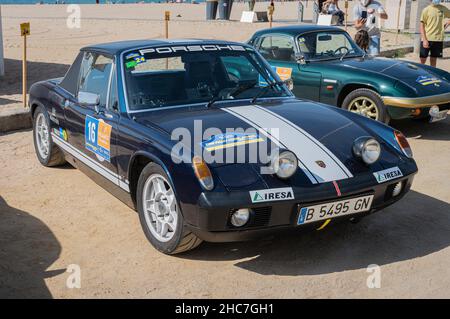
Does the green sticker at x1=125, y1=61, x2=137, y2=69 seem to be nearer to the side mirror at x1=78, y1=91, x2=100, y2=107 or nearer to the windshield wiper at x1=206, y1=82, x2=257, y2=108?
the side mirror at x1=78, y1=91, x2=100, y2=107

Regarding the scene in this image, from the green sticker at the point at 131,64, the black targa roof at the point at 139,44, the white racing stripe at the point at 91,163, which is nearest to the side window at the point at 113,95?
the green sticker at the point at 131,64

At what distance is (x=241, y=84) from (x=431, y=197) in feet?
6.62

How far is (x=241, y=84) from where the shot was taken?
495 centimetres

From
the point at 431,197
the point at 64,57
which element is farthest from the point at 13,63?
the point at 431,197

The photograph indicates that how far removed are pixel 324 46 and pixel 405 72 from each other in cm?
126

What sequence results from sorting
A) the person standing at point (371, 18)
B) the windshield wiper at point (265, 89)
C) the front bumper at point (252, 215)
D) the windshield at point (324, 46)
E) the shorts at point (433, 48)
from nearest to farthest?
the front bumper at point (252, 215) → the windshield wiper at point (265, 89) → the windshield at point (324, 46) → the shorts at point (433, 48) → the person standing at point (371, 18)

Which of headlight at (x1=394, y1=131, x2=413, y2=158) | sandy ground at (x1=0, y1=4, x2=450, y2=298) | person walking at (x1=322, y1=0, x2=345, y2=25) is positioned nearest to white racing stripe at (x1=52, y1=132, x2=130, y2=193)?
sandy ground at (x1=0, y1=4, x2=450, y2=298)

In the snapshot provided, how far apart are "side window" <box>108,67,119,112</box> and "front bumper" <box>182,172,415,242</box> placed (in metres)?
1.38

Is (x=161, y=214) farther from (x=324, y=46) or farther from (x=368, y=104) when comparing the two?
(x=324, y=46)

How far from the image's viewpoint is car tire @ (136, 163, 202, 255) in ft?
12.8

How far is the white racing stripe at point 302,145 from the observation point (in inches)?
151

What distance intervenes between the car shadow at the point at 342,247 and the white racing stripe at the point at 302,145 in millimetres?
432

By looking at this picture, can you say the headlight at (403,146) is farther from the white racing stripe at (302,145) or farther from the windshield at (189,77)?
the windshield at (189,77)
